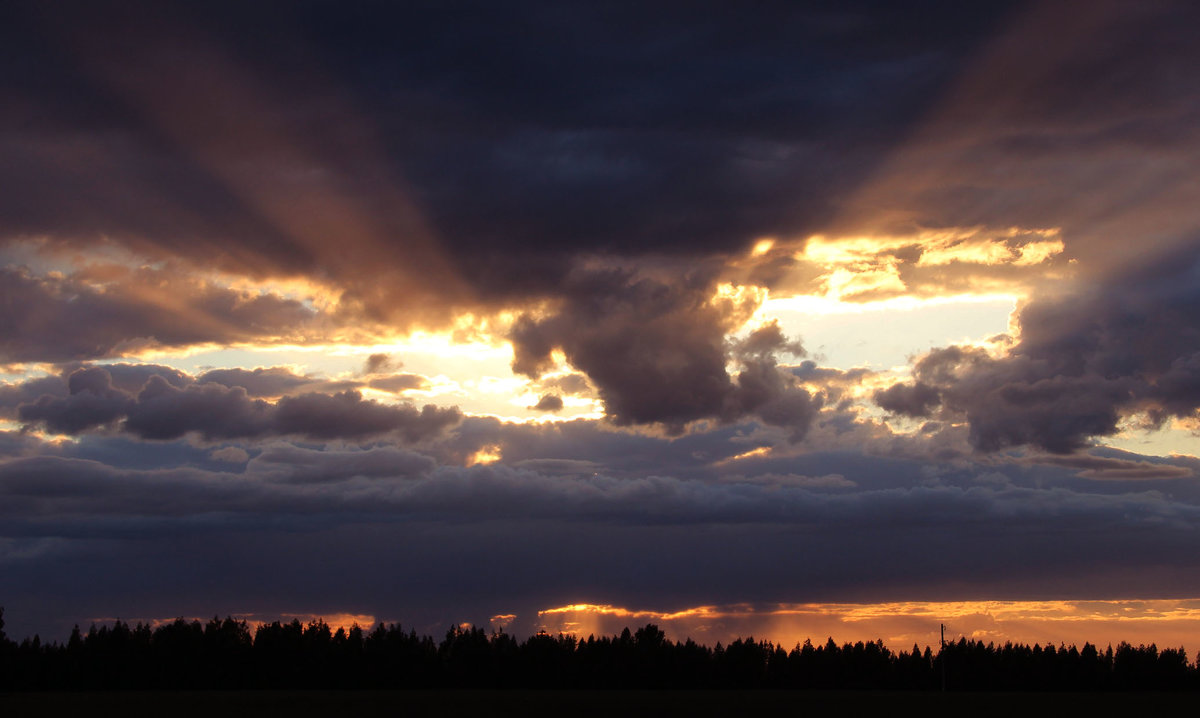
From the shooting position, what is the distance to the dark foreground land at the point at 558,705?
127562 mm

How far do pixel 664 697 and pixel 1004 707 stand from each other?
49.4m

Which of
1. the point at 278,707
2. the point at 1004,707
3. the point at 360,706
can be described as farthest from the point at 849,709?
the point at 278,707

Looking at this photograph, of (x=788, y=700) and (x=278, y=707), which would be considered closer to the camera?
(x=278, y=707)

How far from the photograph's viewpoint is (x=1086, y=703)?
164 metres

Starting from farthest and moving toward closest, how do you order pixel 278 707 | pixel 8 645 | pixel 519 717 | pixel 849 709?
pixel 8 645, pixel 849 709, pixel 278 707, pixel 519 717

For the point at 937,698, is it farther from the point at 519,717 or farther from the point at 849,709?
the point at 519,717

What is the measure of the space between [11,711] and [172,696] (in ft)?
132

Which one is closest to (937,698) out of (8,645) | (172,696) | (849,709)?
(849,709)

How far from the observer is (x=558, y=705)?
14438cm

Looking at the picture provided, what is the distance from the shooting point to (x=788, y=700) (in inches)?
6555

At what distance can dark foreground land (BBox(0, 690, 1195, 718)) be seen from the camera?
128 metres

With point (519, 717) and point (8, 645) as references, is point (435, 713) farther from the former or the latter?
point (8, 645)

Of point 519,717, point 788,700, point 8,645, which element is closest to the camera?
point 519,717

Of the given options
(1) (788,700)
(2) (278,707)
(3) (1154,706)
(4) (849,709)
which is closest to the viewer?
(2) (278,707)
